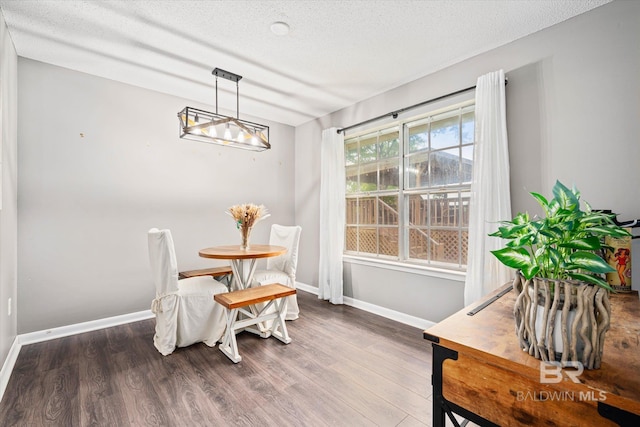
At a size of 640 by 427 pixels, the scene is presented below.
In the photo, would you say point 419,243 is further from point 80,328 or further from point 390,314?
point 80,328

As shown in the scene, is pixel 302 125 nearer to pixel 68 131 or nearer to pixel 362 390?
pixel 68 131

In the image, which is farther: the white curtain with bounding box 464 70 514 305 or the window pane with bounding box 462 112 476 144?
the window pane with bounding box 462 112 476 144

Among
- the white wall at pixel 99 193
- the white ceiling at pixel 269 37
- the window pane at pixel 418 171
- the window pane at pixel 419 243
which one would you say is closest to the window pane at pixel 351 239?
the window pane at pixel 419 243

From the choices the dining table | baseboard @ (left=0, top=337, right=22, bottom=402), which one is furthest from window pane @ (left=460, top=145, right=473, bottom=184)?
baseboard @ (left=0, top=337, right=22, bottom=402)

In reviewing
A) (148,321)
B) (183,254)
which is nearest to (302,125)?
(183,254)

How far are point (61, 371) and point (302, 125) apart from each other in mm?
4011

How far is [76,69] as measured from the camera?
9.71 ft

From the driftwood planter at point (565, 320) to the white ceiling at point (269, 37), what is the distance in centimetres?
208

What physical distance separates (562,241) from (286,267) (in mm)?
2902

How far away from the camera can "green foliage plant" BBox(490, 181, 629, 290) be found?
32.0 inches

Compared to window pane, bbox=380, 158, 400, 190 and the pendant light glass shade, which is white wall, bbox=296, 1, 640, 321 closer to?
window pane, bbox=380, 158, 400, 190

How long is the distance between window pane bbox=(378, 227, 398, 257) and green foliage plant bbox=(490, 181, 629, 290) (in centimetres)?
250

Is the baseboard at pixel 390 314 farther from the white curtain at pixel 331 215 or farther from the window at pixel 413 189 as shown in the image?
the window at pixel 413 189

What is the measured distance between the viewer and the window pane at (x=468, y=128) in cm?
279
